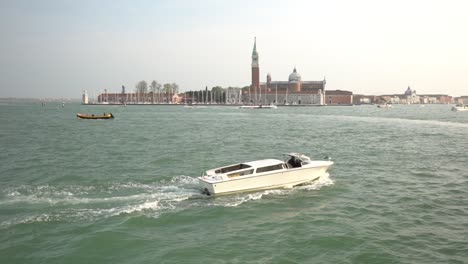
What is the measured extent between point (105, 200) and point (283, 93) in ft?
584

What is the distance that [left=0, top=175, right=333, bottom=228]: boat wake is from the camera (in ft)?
45.8

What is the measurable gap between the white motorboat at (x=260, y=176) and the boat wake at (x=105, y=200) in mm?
288

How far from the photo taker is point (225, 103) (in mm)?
199750

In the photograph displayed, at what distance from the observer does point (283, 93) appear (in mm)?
190500

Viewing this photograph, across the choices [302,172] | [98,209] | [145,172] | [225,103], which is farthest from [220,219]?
[225,103]

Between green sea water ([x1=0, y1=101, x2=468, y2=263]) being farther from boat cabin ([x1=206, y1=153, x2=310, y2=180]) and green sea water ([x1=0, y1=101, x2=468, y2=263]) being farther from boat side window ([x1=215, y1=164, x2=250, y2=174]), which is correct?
boat side window ([x1=215, y1=164, x2=250, y2=174])

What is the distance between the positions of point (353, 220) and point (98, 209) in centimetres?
872

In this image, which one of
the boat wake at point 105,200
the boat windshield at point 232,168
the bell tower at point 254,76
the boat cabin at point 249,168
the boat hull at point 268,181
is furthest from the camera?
the bell tower at point 254,76

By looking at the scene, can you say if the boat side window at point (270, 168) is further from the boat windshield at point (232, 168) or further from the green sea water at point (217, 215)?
the green sea water at point (217, 215)

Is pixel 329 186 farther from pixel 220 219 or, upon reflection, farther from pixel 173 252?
pixel 173 252

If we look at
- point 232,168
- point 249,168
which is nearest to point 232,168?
point 232,168

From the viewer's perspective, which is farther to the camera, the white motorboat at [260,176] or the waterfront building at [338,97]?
the waterfront building at [338,97]

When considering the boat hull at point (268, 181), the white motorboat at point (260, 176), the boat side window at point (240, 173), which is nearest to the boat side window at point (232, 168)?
the white motorboat at point (260, 176)

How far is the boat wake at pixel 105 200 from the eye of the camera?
550 inches
